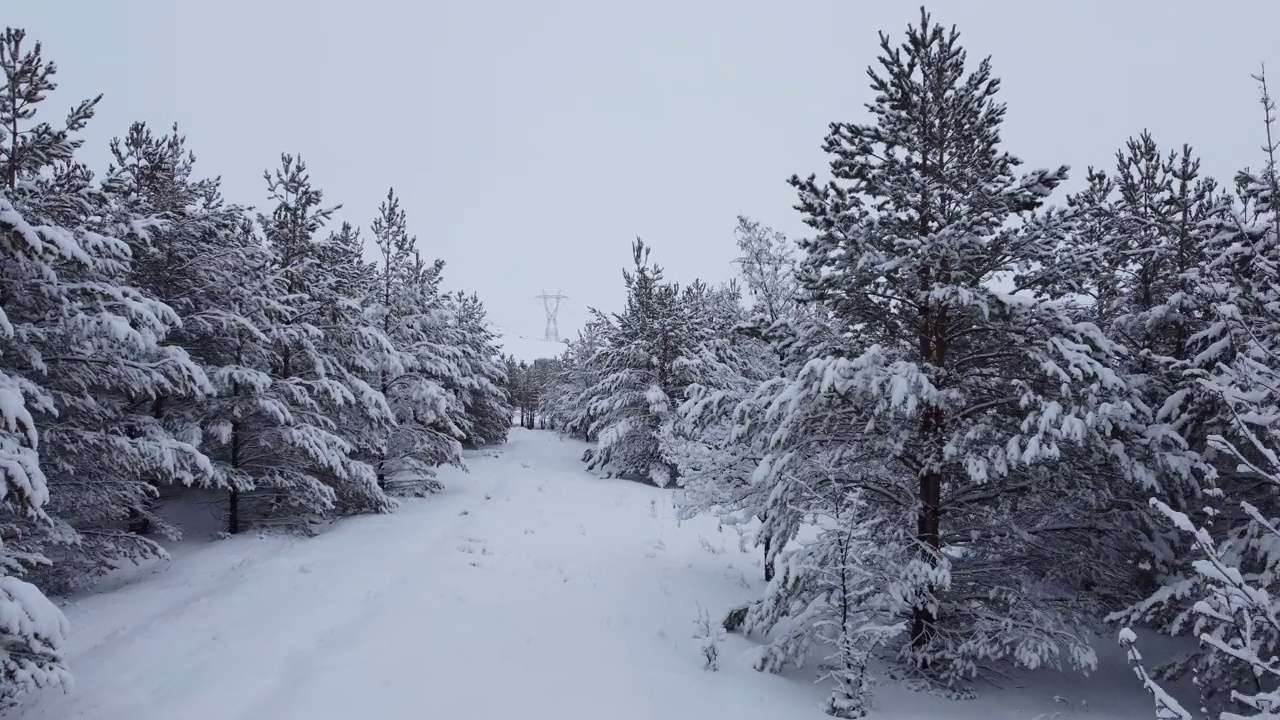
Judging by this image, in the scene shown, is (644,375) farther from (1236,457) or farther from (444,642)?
(1236,457)

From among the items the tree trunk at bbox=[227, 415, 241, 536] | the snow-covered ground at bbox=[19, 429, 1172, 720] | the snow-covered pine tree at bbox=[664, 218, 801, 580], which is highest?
the snow-covered pine tree at bbox=[664, 218, 801, 580]

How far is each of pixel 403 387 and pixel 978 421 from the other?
15.6m

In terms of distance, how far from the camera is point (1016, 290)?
27.2 ft

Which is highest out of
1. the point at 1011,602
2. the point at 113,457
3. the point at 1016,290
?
the point at 1016,290

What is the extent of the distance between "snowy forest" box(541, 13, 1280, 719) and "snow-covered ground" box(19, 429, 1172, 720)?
0.87 metres

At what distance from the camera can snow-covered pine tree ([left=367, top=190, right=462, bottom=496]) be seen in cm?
1767

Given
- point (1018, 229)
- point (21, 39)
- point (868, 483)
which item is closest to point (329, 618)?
point (868, 483)

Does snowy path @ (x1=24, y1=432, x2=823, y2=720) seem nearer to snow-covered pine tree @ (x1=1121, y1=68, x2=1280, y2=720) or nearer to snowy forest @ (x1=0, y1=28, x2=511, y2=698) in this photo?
snowy forest @ (x1=0, y1=28, x2=511, y2=698)

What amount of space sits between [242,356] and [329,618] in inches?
330

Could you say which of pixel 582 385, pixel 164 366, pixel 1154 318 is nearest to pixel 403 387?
pixel 164 366

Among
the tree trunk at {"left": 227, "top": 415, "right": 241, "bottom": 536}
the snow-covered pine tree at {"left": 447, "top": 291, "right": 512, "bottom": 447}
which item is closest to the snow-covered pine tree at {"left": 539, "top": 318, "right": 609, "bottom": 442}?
the snow-covered pine tree at {"left": 447, "top": 291, "right": 512, "bottom": 447}

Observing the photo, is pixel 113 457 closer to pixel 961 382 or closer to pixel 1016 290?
pixel 961 382

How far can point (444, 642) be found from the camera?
8062mm

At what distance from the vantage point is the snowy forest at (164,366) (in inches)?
333
